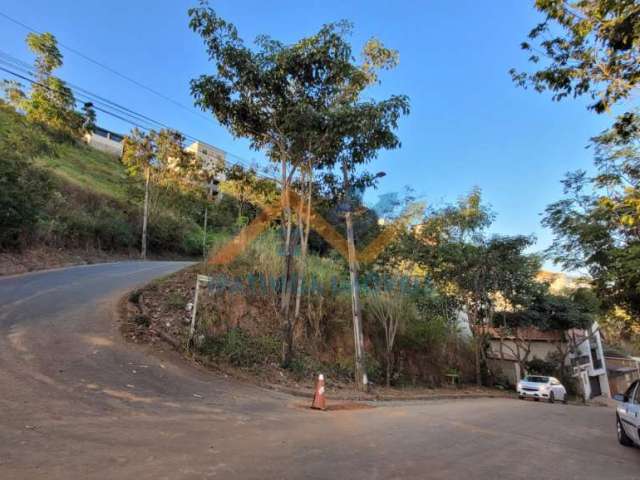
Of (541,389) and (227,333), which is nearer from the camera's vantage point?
(227,333)

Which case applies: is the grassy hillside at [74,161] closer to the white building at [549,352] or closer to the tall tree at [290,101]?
the tall tree at [290,101]

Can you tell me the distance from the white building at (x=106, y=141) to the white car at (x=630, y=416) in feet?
218

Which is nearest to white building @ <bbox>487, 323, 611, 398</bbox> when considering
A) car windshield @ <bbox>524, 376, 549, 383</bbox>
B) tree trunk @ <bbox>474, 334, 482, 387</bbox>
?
tree trunk @ <bbox>474, 334, 482, 387</bbox>

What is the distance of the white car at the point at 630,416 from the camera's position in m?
6.50

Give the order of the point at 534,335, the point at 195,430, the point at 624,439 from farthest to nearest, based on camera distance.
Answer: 1. the point at 534,335
2. the point at 624,439
3. the point at 195,430

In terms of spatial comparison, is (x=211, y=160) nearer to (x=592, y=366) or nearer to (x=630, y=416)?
(x=630, y=416)

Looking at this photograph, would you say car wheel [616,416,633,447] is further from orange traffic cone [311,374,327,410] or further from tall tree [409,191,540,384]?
tall tree [409,191,540,384]

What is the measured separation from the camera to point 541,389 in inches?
803

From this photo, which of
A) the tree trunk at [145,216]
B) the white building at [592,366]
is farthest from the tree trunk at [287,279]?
the white building at [592,366]

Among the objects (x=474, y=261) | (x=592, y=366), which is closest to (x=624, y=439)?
(x=474, y=261)

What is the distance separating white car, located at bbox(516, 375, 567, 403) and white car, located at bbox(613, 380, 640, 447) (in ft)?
46.3

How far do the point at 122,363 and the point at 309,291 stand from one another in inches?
267

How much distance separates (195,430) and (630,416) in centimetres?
711

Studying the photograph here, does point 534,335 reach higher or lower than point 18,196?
lower
